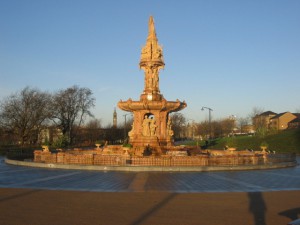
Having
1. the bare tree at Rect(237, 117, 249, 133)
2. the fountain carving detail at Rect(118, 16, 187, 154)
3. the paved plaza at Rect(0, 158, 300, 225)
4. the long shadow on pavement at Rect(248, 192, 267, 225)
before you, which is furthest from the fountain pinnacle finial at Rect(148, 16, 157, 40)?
the bare tree at Rect(237, 117, 249, 133)

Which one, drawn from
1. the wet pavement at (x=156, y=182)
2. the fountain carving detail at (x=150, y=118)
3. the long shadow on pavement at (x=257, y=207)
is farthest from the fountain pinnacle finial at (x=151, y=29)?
the long shadow on pavement at (x=257, y=207)

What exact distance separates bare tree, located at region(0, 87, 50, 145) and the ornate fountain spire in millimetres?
29268

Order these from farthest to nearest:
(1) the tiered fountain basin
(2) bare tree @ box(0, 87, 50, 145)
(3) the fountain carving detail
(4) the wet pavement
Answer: (2) bare tree @ box(0, 87, 50, 145) < (3) the fountain carving detail < (1) the tiered fountain basin < (4) the wet pavement

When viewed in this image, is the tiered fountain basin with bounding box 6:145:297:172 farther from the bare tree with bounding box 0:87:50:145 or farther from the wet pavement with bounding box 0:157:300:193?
the bare tree with bounding box 0:87:50:145

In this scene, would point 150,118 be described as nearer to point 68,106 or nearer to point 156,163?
point 156,163

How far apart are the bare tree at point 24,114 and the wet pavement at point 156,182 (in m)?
40.3

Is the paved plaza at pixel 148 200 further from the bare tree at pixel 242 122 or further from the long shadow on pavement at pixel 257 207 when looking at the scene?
the bare tree at pixel 242 122

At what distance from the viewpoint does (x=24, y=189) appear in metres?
14.6

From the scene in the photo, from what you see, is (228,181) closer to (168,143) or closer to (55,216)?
(55,216)

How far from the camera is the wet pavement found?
15000 mm

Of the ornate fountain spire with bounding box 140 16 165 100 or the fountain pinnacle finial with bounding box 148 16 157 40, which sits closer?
the ornate fountain spire with bounding box 140 16 165 100

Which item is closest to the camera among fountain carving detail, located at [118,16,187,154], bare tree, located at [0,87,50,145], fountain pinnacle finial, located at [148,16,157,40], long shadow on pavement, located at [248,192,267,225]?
long shadow on pavement, located at [248,192,267,225]

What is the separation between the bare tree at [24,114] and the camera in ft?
189

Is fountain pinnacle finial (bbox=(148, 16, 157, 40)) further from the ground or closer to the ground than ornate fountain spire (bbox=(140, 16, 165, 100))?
further from the ground
